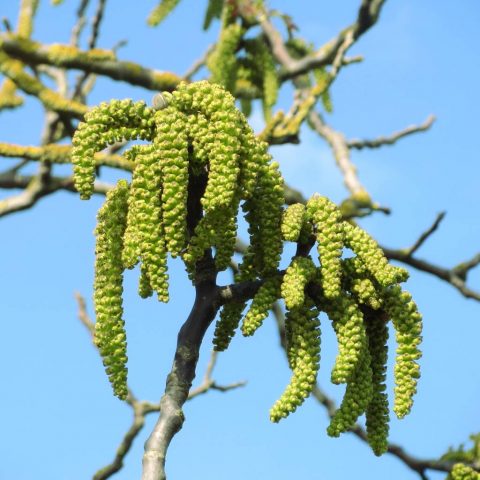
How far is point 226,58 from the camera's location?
26.4ft

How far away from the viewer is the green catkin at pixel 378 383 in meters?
3.45

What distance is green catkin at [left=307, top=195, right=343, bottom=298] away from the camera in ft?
10.6

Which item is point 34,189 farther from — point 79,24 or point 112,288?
point 112,288

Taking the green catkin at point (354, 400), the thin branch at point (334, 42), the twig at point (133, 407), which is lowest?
the green catkin at point (354, 400)

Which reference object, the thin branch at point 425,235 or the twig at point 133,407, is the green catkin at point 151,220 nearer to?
the twig at point 133,407

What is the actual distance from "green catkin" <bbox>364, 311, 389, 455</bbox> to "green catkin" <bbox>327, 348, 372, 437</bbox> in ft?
0.54

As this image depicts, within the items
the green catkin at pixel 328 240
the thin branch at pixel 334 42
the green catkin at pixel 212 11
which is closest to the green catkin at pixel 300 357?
the green catkin at pixel 328 240

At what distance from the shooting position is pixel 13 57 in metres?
7.67

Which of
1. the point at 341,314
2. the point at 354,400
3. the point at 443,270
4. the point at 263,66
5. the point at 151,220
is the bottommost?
the point at 354,400

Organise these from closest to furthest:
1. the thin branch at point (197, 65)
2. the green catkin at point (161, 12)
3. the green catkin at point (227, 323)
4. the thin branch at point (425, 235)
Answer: the green catkin at point (227, 323), the thin branch at point (425, 235), the green catkin at point (161, 12), the thin branch at point (197, 65)

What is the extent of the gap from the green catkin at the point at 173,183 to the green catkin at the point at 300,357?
0.54 meters

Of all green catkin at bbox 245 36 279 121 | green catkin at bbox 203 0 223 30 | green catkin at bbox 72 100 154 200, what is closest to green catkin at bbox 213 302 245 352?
green catkin at bbox 72 100 154 200

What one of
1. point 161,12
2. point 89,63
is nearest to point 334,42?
point 161,12

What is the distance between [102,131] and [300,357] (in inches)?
42.8
